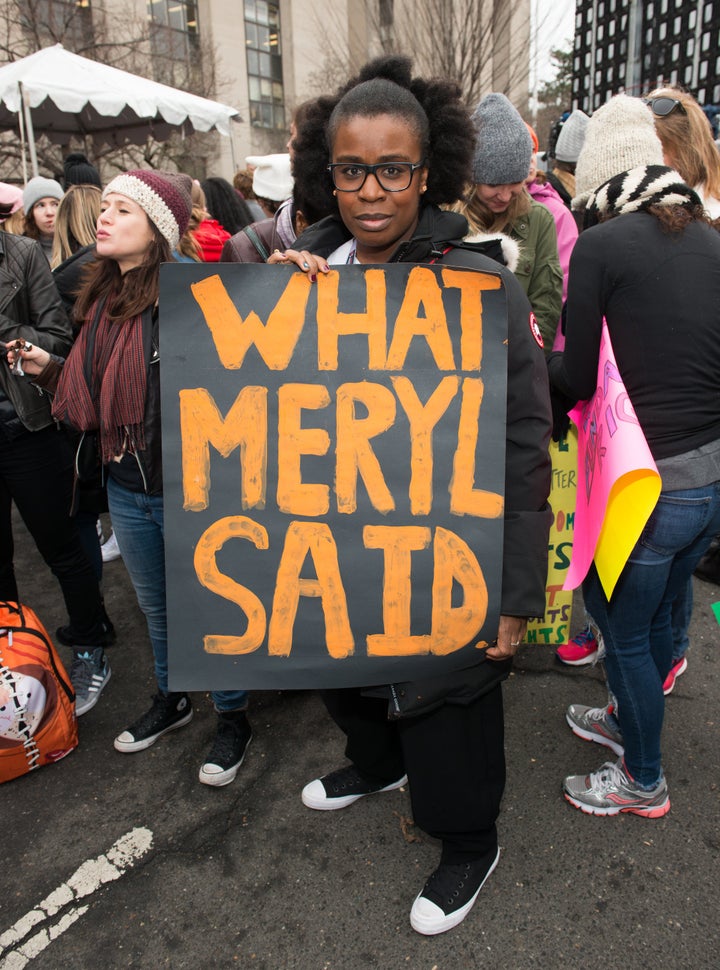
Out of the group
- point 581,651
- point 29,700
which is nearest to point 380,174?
point 29,700

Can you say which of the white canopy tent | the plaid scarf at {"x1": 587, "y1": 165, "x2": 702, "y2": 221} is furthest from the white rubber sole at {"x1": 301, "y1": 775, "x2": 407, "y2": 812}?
the white canopy tent

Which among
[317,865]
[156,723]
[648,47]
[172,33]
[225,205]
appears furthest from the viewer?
[648,47]

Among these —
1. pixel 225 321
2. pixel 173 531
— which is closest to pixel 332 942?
pixel 173 531

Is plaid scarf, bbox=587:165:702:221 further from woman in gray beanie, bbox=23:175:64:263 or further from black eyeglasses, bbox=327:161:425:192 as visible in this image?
woman in gray beanie, bbox=23:175:64:263

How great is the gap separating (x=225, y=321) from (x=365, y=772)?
59.6 inches

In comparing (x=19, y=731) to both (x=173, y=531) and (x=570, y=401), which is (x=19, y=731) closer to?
(x=173, y=531)

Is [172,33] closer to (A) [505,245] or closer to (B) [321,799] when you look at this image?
(A) [505,245]

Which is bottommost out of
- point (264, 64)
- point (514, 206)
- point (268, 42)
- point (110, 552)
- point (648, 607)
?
point (110, 552)

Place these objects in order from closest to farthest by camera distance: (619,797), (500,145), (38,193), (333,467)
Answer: (333,467) → (619,797) → (500,145) → (38,193)

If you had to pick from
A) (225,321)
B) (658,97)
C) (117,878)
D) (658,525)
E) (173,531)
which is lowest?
(117,878)

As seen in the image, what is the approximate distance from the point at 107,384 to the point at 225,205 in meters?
3.12

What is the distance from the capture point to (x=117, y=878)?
6.89 feet

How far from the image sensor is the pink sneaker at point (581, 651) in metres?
3.04

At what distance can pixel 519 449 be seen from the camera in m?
1.55
